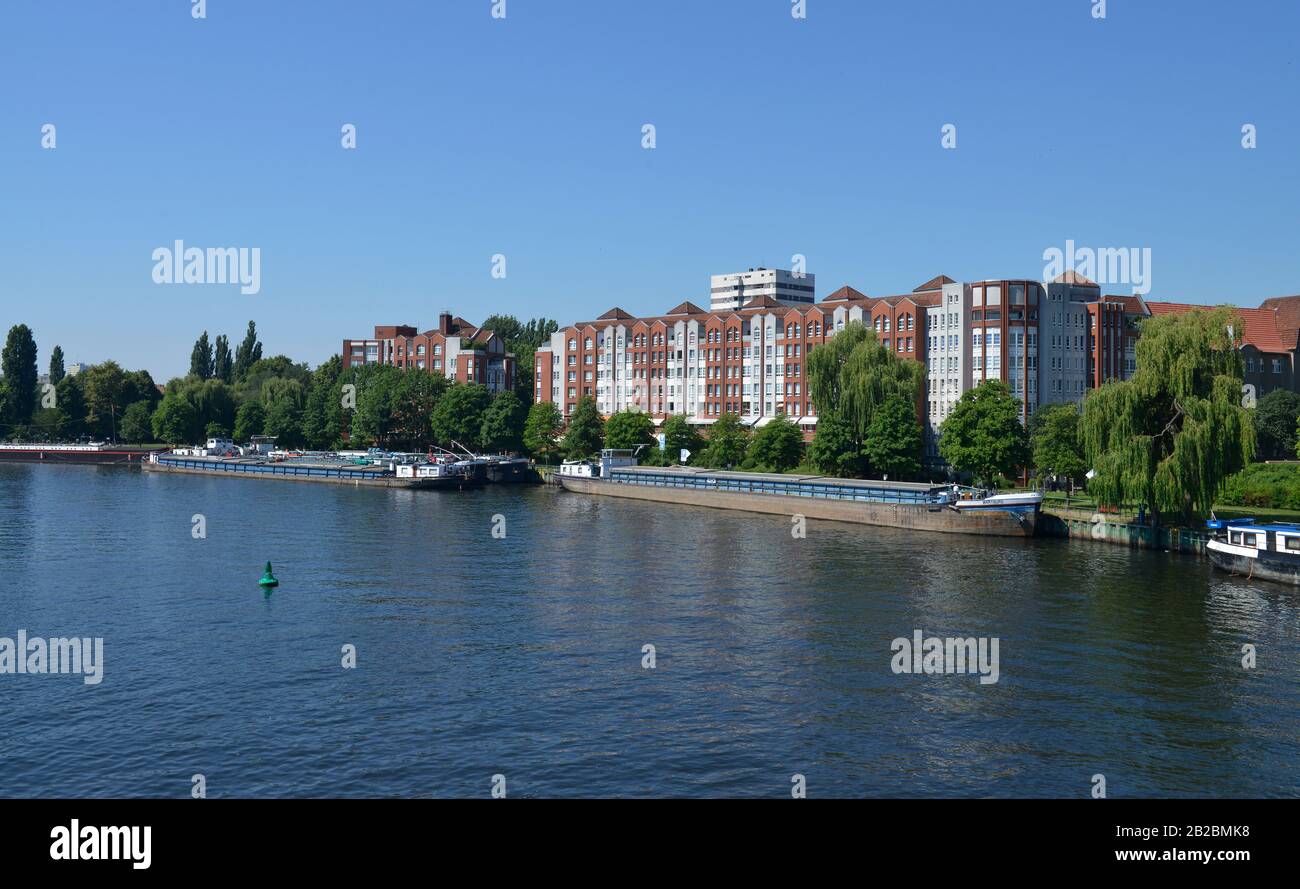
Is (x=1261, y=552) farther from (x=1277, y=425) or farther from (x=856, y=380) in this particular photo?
(x=1277, y=425)

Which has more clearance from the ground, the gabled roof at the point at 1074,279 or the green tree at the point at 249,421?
the gabled roof at the point at 1074,279

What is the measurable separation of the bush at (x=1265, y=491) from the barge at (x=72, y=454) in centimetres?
15513

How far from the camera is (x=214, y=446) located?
164875 mm

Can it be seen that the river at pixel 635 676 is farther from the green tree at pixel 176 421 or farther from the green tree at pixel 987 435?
the green tree at pixel 176 421

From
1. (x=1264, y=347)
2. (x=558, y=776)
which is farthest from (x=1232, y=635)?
(x=1264, y=347)

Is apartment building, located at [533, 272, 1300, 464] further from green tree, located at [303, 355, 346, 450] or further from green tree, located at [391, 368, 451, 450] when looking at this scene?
green tree, located at [303, 355, 346, 450]

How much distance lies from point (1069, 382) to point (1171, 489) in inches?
1934

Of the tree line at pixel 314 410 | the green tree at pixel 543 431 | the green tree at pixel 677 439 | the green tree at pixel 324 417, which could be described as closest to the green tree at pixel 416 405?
the tree line at pixel 314 410

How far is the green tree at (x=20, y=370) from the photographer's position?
19138 centimetres

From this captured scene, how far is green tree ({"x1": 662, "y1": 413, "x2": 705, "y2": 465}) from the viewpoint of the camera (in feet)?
432

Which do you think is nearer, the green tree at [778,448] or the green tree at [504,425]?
the green tree at [778,448]

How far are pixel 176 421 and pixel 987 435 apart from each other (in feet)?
461

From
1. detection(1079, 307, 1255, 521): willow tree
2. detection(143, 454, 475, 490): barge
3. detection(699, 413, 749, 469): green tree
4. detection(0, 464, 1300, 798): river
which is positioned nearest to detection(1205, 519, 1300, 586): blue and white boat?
detection(0, 464, 1300, 798): river
